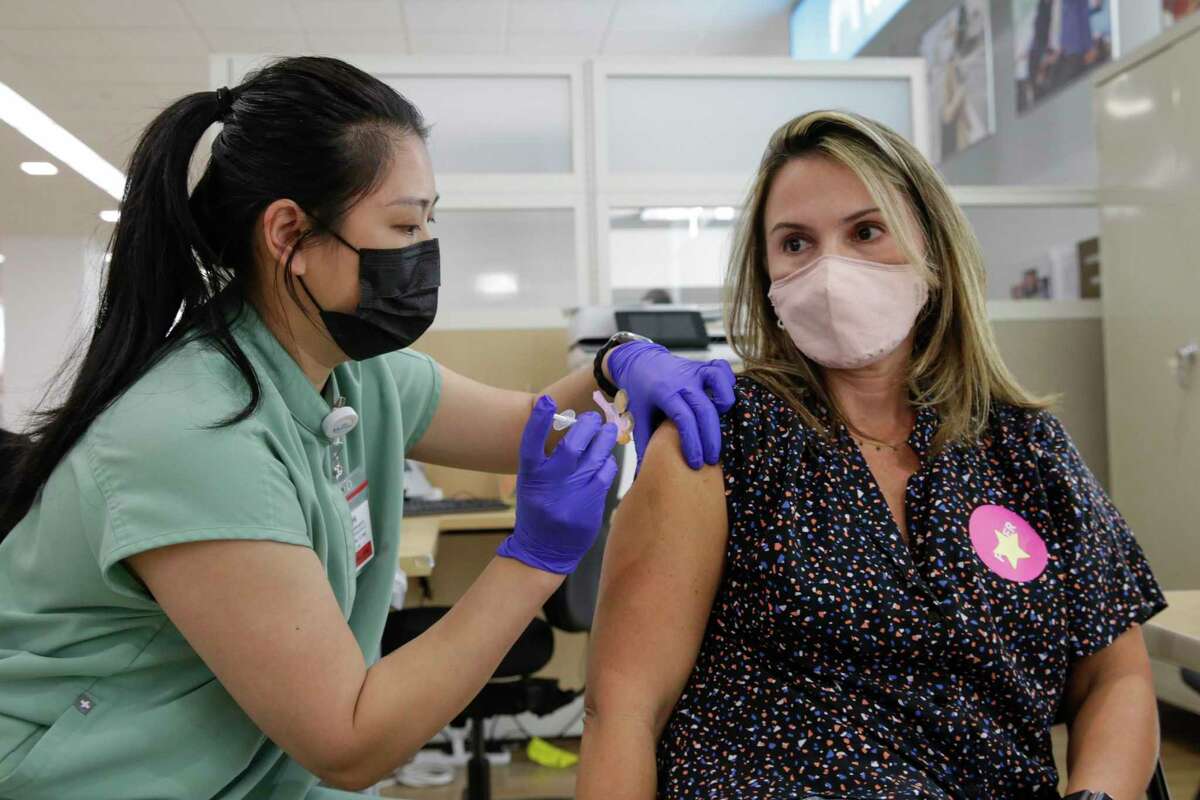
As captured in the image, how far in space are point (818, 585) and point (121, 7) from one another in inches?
205


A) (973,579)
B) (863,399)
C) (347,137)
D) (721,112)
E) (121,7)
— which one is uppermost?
(121,7)

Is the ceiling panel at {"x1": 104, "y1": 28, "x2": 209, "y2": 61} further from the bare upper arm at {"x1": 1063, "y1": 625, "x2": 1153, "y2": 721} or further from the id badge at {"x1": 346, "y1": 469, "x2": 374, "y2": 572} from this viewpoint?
the bare upper arm at {"x1": 1063, "y1": 625, "x2": 1153, "y2": 721}

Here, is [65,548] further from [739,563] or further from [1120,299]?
[1120,299]

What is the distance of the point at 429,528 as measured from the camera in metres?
2.46

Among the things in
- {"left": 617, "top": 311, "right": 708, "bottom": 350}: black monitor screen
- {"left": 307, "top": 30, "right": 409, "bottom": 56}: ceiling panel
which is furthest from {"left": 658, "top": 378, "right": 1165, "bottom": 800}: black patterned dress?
{"left": 307, "top": 30, "right": 409, "bottom": 56}: ceiling panel

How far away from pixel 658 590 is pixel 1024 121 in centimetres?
396

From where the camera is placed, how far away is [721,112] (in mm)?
3373

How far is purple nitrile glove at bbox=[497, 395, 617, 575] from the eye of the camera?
1009mm

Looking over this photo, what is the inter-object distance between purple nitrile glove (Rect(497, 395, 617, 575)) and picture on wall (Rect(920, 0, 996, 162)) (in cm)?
401

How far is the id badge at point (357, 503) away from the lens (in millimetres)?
1136

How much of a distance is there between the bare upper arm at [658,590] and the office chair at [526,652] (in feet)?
3.37

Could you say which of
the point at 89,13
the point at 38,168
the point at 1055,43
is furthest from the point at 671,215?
the point at 38,168

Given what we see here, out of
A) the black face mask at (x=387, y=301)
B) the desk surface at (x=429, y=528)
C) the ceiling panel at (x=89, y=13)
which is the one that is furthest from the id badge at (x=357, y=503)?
the ceiling panel at (x=89, y=13)

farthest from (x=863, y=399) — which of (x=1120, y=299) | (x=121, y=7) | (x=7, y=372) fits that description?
(x=7, y=372)
